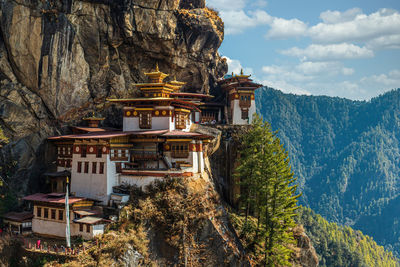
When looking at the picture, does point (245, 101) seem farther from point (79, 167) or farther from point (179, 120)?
point (79, 167)

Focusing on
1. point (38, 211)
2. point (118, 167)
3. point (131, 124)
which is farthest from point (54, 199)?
point (131, 124)

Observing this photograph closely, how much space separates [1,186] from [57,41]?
60.6ft

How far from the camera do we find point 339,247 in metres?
133

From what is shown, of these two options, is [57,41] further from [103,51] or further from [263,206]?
[263,206]

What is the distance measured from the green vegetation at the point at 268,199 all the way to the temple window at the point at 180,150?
7250mm

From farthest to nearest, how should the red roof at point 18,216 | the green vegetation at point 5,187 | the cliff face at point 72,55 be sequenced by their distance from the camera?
the cliff face at point 72,55
the green vegetation at point 5,187
the red roof at point 18,216

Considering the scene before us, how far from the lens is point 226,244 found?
42.6 m

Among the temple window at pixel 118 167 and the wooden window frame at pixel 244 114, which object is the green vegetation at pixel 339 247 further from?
the temple window at pixel 118 167

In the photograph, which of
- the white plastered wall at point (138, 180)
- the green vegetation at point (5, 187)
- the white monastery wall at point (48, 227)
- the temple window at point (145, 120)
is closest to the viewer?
the white monastery wall at point (48, 227)

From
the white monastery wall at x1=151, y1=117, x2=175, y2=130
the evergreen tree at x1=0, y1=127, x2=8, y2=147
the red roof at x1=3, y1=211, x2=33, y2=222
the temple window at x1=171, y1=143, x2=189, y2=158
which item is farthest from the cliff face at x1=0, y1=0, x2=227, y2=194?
the temple window at x1=171, y1=143, x2=189, y2=158

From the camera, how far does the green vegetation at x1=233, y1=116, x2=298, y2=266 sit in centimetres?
4550

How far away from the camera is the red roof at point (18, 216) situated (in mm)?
41847

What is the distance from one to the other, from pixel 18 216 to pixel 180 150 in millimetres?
18496

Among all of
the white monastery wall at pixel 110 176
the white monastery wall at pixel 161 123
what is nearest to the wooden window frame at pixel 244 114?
the white monastery wall at pixel 161 123
